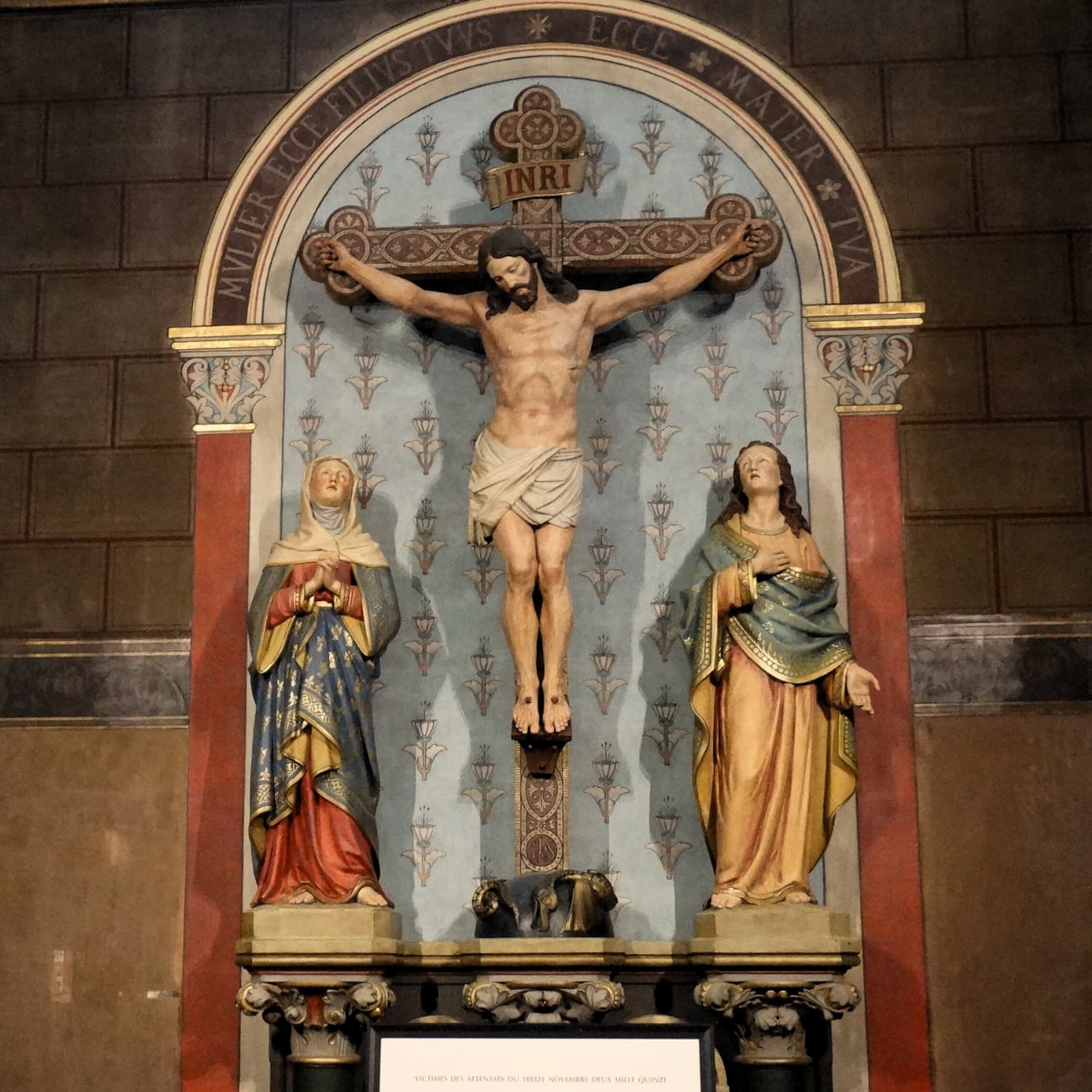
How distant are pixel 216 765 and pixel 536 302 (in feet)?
6.65

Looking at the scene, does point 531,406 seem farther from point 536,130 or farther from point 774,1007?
point 774,1007

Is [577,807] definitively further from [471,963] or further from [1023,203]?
[1023,203]

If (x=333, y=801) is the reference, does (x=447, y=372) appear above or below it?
above

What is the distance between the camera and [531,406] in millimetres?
6523

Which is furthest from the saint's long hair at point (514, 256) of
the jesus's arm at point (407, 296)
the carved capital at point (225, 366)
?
the carved capital at point (225, 366)

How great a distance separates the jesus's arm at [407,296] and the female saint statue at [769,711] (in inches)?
51.1

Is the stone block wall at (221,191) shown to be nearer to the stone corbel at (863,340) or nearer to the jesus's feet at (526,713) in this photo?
the stone corbel at (863,340)

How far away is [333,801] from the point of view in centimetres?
618

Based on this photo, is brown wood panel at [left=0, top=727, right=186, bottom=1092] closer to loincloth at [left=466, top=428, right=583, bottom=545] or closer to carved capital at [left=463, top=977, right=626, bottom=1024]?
carved capital at [left=463, top=977, right=626, bottom=1024]

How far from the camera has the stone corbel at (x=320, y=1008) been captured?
5.93m

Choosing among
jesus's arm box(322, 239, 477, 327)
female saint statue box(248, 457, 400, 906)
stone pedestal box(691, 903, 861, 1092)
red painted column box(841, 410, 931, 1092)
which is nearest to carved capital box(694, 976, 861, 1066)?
stone pedestal box(691, 903, 861, 1092)

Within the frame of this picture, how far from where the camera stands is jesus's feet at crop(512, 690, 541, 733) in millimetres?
6324

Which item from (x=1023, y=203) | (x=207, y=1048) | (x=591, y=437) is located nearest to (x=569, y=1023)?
(x=207, y=1048)

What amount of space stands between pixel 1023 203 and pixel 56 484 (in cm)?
382
